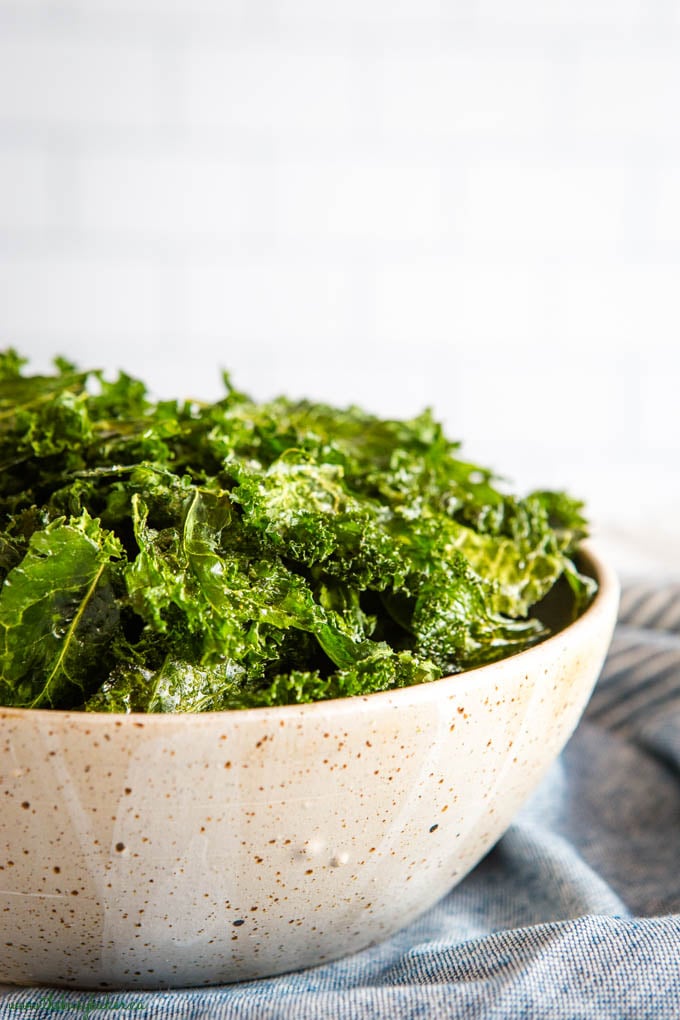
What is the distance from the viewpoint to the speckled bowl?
97 cm

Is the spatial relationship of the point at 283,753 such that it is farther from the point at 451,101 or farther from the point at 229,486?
the point at 451,101

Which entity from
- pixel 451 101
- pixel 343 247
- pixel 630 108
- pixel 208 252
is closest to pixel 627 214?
pixel 630 108

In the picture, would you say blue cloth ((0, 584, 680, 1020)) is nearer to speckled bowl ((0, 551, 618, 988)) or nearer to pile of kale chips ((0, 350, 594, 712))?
speckled bowl ((0, 551, 618, 988))

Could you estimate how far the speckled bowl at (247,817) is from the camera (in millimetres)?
974

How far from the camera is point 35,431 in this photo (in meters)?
1.31

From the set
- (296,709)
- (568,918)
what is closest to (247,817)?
(296,709)

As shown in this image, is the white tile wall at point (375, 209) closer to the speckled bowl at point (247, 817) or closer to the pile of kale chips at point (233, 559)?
the pile of kale chips at point (233, 559)

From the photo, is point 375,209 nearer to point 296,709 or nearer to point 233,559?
point 233,559

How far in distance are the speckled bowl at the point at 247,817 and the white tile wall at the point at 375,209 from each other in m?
3.49

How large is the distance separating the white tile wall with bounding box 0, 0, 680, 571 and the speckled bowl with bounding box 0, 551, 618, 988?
11.5ft

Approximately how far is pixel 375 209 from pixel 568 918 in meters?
3.79

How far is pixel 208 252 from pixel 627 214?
1.98 meters

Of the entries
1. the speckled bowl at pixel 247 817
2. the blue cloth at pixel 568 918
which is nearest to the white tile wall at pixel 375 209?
the blue cloth at pixel 568 918

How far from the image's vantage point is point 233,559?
1.12 meters
